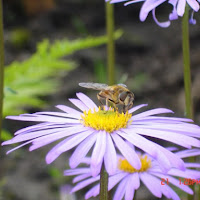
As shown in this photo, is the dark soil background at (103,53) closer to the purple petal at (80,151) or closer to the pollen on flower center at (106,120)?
the pollen on flower center at (106,120)

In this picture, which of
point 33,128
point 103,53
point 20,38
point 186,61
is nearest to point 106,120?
point 33,128

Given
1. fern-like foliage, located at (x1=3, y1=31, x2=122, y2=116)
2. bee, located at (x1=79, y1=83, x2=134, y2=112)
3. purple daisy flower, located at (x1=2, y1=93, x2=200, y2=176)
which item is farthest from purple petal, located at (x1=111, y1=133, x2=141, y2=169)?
fern-like foliage, located at (x1=3, y1=31, x2=122, y2=116)

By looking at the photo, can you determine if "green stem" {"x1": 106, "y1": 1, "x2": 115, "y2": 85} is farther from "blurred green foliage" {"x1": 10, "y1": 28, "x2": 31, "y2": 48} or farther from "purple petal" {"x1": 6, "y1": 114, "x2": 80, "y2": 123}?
"blurred green foliage" {"x1": 10, "y1": 28, "x2": 31, "y2": 48}

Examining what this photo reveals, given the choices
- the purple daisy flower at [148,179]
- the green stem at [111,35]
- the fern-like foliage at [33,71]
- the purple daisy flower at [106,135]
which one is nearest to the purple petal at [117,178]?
the purple daisy flower at [148,179]

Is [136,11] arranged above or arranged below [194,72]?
above

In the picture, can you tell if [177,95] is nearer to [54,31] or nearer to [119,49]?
[119,49]

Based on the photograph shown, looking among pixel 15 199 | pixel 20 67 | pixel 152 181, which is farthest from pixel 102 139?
pixel 15 199

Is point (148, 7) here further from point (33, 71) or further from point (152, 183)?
point (33, 71)
